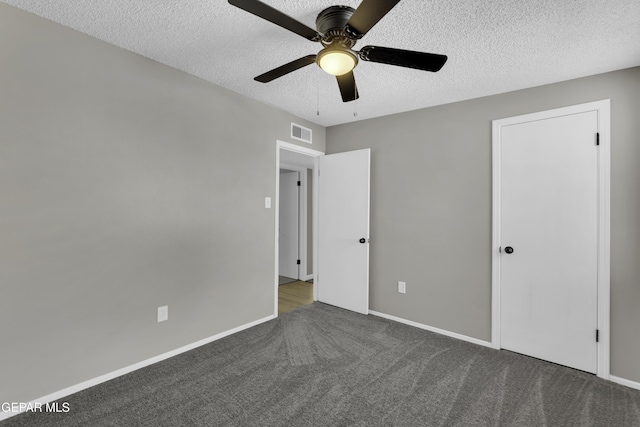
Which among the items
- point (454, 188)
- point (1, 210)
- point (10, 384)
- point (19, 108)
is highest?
point (19, 108)

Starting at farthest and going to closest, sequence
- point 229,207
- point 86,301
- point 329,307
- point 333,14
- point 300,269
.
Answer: point 300,269 → point 329,307 → point 229,207 → point 86,301 → point 333,14

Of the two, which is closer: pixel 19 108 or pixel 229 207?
pixel 19 108

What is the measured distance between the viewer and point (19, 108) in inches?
69.7

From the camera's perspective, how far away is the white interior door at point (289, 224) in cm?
538

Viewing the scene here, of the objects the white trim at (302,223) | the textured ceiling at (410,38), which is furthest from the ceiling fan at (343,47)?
the white trim at (302,223)

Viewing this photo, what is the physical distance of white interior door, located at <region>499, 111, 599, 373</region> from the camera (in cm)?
238

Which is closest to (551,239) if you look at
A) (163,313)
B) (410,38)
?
(410,38)

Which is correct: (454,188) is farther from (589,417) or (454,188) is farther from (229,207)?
(229,207)

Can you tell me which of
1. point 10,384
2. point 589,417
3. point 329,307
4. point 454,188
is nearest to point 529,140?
point 454,188

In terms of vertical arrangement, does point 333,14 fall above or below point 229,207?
above

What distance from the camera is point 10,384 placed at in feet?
5.73

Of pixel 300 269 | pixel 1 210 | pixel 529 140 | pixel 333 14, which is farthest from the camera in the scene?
pixel 300 269

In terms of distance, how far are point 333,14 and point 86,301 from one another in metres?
2.45

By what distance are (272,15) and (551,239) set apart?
9.13ft
